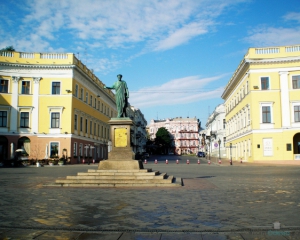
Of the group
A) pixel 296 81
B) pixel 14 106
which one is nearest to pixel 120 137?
pixel 296 81

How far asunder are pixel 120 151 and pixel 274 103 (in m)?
29.9

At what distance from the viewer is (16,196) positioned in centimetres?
1125

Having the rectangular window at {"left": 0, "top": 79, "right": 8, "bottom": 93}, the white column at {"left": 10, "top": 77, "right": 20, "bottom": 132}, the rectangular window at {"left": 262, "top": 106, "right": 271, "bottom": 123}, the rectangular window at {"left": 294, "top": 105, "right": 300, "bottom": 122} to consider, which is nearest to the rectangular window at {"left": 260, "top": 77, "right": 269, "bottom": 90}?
the rectangular window at {"left": 262, "top": 106, "right": 271, "bottom": 123}

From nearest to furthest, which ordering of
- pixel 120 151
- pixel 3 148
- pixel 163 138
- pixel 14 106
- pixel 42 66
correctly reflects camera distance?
1. pixel 120 151
2. pixel 3 148
3. pixel 14 106
4. pixel 42 66
5. pixel 163 138

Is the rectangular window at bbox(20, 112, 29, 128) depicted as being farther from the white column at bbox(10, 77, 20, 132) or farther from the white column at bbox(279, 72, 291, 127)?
the white column at bbox(279, 72, 291, 127)

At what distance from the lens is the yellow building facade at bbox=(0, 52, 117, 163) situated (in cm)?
4334

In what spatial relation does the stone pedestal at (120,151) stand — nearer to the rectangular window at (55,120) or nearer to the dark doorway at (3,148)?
the rectangular window at (55,120)

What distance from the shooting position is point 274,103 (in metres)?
40.9

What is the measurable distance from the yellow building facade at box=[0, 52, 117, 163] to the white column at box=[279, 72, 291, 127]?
2675 centimetres

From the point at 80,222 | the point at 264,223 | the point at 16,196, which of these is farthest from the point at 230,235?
the point at 16,196

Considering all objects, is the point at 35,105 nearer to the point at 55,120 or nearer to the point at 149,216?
the point at 55,120

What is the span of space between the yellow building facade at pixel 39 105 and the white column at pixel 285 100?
26749 millimetres

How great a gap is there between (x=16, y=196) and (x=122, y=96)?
814 cm

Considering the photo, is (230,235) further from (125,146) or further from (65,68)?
(65,68)
